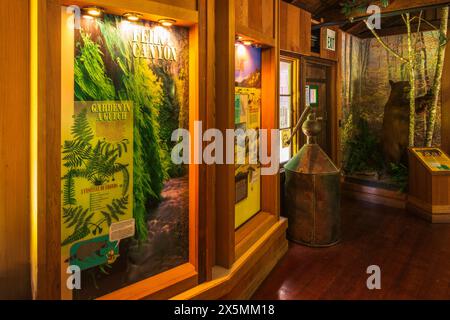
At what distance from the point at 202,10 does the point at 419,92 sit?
5.42m

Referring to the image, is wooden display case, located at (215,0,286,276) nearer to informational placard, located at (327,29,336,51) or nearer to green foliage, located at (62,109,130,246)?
green foliage, located at (62,109,130,246)

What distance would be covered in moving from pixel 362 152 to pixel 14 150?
598cm

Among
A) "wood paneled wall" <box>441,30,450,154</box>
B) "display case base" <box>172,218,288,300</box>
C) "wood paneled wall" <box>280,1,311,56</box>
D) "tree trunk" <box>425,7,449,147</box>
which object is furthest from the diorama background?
"display case base" <box>172,218,288,300</box>

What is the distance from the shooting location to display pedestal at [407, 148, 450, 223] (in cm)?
458

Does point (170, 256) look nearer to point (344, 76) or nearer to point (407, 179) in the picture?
point (407, 179)

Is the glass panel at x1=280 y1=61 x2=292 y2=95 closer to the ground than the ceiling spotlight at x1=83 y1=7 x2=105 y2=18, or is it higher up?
higher up

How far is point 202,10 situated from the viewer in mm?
2176

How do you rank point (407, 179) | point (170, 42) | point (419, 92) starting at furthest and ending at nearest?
point (419, 92), point (407, 179), point (170, 42)

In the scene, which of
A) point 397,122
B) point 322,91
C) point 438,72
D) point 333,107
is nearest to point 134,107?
point 322,91

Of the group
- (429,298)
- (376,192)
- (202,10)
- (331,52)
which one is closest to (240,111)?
(202,10)

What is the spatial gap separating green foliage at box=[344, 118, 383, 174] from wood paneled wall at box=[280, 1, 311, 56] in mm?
2442

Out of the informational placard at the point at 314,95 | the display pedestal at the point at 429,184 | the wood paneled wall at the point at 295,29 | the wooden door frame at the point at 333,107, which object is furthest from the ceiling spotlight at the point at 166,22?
the display pedestal at the point at 429,184

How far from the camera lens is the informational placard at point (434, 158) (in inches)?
184

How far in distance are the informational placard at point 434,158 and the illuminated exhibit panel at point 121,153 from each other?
3944mm
